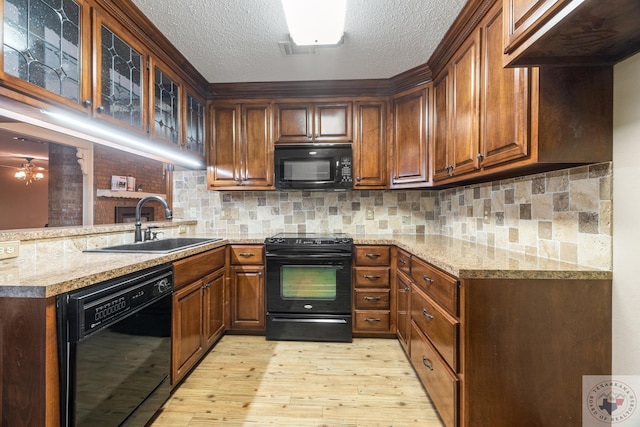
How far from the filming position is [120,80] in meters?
1.70

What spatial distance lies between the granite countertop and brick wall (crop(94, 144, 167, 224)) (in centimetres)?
321

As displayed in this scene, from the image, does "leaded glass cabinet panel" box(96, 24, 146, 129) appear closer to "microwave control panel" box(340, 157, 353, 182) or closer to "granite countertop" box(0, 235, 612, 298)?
"granite countertop" box(0, 235, 612, 298)

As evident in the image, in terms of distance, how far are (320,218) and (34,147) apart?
5.68 metres

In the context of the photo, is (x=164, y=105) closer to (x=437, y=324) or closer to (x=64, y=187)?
(x=437, y=324)

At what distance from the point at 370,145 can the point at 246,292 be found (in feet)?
6.11

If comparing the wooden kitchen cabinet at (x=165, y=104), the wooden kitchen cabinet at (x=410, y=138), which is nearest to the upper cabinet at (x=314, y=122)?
the wooden kitchen cabinet at (x=410, y=138)

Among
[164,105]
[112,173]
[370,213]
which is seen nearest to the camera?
[164,105]

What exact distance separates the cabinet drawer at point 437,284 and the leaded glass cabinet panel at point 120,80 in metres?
2.06

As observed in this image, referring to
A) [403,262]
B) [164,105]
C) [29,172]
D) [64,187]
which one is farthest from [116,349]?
[29,172]

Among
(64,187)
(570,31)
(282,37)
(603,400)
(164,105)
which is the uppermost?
(282,37)

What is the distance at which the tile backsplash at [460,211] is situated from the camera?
1.28 meters

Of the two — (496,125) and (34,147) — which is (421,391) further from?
(34,147)

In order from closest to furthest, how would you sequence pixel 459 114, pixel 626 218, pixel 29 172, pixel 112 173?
pixel 626 218 → pixel 459 114 → pixel 112 173 → pixel 29 172

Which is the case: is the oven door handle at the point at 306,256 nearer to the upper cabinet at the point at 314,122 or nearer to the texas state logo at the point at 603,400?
the upper cabinet at the point at 314,122
